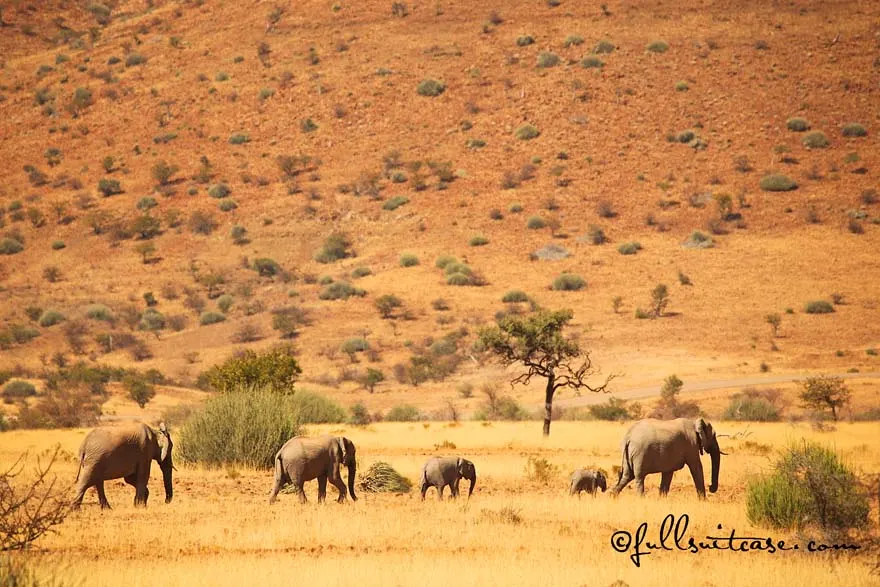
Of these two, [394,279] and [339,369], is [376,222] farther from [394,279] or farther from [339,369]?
[339,369]

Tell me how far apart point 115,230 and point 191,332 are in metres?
18.9

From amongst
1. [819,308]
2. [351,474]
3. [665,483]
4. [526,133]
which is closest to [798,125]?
[526,133]

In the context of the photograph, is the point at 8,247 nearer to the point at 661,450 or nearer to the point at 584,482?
the point at 584,482

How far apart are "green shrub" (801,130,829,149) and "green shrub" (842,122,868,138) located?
6.93 ft

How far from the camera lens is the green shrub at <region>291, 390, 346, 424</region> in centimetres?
3881

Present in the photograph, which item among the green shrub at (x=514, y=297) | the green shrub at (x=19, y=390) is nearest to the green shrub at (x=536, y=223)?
the green shrub at (x=514, y=297)

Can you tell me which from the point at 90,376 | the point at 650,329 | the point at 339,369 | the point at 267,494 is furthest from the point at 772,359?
the point at 267,494

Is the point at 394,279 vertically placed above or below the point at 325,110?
below

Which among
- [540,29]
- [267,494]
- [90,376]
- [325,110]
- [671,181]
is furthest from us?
[540,29]

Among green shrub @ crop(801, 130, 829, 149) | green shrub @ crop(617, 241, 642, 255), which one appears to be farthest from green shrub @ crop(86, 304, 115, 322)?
green shrub @ crop(801, 130, 829, 149)

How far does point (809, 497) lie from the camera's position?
1369cm

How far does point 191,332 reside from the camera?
229 ft

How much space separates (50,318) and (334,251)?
20622 millimetres

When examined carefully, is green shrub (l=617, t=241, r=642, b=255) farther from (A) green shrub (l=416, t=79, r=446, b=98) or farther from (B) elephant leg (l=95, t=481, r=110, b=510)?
(B) elephant leg (l=95, t=481, r=110, b=510)
